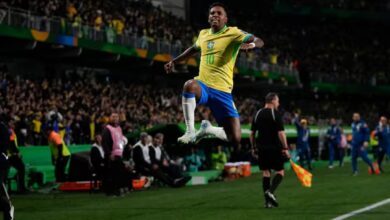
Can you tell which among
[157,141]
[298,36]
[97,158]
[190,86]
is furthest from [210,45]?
[298,36]

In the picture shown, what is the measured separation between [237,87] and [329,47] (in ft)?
58.3

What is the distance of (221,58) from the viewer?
930 cm

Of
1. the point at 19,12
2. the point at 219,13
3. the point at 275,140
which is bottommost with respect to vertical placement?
the point at 275,140

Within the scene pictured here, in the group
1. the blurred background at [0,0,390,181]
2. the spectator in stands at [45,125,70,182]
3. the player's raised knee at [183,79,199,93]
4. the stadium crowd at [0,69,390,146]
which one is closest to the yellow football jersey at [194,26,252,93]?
the player's raised knee at [183,79,199,93]

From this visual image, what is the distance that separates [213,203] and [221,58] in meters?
6.21

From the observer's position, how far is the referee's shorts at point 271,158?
13.8 metres

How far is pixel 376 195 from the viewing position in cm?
1573

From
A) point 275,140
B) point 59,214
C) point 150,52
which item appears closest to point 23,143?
point 59,214

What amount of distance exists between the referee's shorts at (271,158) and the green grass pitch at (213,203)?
74cm

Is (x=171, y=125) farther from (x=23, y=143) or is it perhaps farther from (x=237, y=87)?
(x=237, y=87)

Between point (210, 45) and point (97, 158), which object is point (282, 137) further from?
point (97, 158)

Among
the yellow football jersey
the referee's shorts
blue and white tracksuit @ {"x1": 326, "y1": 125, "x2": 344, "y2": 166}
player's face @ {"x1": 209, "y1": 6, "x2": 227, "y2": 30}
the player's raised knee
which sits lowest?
blue and white tracksuit @ {"x1": 326, "y1": 125, "x2": 344, "y2": 166}

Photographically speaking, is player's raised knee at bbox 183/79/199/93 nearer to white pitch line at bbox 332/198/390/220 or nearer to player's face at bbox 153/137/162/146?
white pitch line at bbox 332/198/390/220

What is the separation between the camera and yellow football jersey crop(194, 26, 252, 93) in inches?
365
